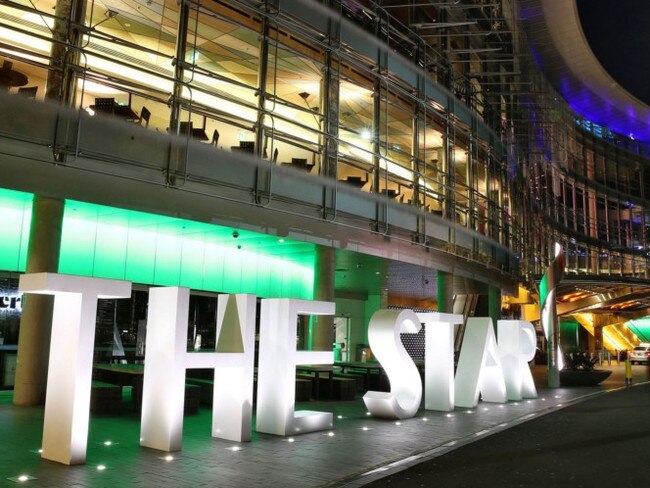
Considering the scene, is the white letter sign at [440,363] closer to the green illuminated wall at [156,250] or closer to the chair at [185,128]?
the green illuminated wall at [156,250]

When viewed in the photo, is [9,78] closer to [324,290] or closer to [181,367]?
[181,367]

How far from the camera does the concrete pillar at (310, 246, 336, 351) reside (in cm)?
1681

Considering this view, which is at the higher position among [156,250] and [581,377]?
[156,250]

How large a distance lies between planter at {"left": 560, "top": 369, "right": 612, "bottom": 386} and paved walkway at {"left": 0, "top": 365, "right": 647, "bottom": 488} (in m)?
10.8

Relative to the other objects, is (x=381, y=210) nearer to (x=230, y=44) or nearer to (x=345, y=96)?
(x=345, y=96)

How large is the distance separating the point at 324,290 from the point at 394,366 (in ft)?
17.7

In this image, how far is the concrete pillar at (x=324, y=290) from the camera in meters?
16.8

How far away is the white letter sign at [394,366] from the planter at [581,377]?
12.3 metres

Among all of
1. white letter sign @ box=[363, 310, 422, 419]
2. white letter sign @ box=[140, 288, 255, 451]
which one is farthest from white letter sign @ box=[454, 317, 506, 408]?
white letter sign @ box=[140, 288, 255, 451]

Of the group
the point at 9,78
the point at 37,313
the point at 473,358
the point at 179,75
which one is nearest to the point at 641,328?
the point at 473,358

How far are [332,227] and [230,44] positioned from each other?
19.6ft

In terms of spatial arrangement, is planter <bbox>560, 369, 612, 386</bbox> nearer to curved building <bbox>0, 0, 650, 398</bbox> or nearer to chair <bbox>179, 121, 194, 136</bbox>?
curved building <bbox>0, 0, 650, 398</bbox>

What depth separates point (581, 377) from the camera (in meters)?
22.0

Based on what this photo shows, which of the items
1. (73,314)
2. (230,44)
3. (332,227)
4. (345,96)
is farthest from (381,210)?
(73,314)
